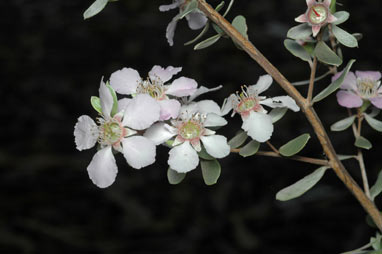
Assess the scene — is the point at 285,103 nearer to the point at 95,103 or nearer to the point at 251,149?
the point at 251,149

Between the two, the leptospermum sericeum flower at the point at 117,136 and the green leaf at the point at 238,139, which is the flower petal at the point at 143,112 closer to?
the leptospermum sericeum flower at the point at 117,136

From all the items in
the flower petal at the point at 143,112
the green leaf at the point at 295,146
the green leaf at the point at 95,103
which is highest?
the green leaf at the point at 95,103

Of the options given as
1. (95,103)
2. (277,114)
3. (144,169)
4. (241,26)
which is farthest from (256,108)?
(144,169)

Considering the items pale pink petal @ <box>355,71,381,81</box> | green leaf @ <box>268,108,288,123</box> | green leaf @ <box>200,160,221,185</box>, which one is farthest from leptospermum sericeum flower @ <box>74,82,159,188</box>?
pale pink petal @ <box>355,71,381,81</box>

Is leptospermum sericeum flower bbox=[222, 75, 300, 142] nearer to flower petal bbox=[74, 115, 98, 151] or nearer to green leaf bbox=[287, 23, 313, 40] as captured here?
green leaf bbox=[287, 23, 313, 40]

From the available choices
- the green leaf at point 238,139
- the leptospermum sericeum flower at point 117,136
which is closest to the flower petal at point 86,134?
the leptospermum sericeum flower at point 117,136

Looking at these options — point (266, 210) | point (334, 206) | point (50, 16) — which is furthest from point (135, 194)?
point (50, 16)
